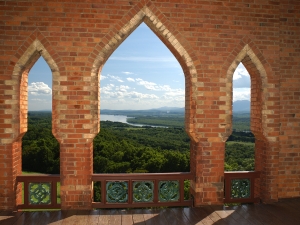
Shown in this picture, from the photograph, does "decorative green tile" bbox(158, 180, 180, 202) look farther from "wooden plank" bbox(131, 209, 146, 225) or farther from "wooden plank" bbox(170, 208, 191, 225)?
"wooden plank" bbox(131, 209, 146, 225)

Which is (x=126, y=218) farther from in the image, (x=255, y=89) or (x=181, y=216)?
(x=255, y=89)

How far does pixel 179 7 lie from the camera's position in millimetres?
4562

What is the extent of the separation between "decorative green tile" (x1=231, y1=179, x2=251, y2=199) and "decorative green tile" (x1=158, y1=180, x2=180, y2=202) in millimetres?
1110

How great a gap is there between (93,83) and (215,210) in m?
2.97

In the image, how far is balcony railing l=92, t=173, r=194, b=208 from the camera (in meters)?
4.57

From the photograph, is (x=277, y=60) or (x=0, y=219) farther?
(x=277, y=60)

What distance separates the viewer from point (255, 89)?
507 cm

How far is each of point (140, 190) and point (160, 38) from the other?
270 centimetres

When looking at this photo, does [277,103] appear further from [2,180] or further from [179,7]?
[2,180]

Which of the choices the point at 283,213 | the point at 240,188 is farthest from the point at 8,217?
the point at 283,213

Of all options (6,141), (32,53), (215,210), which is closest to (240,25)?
(215,210)

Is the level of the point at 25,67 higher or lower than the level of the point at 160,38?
lower

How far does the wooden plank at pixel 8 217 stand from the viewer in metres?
3.99

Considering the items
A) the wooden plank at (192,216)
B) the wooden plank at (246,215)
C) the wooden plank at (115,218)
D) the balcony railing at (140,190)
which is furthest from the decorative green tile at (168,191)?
the wooden plank at (246,215)
